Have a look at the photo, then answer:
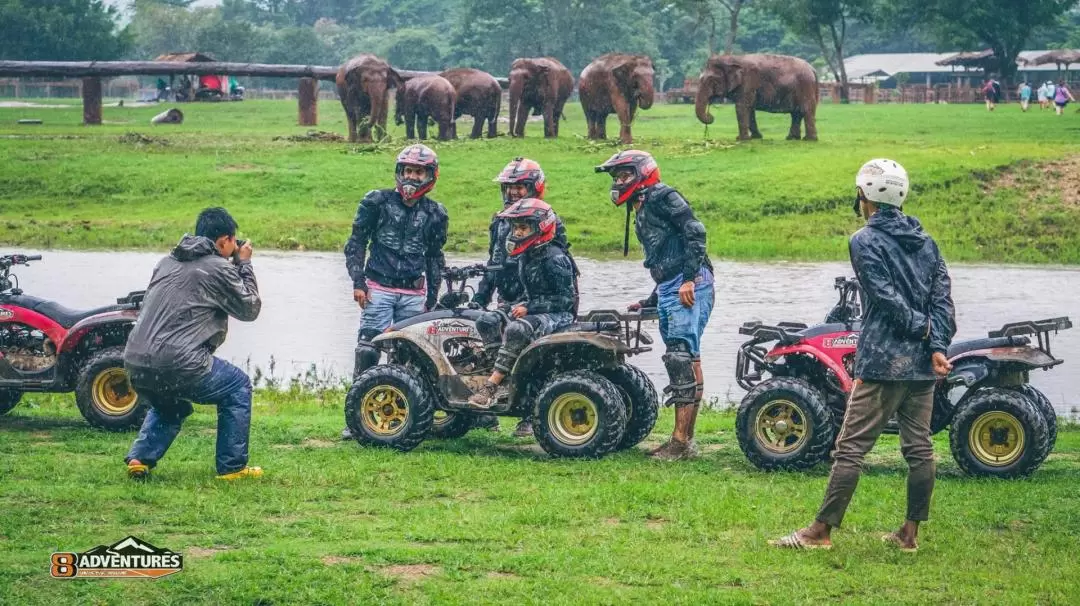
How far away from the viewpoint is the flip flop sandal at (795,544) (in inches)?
372

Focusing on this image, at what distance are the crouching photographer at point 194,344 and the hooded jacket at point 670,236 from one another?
9.61 feet

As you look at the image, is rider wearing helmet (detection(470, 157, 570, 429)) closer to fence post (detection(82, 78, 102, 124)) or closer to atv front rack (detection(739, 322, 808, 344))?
atv front rack (detection(739, 322, 808, 344))

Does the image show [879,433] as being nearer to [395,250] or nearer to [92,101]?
[395,250]

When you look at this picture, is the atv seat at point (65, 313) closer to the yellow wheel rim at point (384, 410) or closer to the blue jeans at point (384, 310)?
the blue jeans at point (384, 310)

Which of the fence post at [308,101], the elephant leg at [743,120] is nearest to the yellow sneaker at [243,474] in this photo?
the elephant leg at [743,120]

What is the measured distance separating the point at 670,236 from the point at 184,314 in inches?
138

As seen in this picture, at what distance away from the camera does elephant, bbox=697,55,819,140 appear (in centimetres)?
4159

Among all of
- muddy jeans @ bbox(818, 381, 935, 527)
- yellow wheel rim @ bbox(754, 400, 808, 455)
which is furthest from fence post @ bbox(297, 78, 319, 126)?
muddy jeans @ bbox(818, 381, 935, 527)

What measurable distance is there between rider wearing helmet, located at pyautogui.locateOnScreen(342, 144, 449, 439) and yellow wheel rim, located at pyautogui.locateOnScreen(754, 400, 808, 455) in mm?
3235

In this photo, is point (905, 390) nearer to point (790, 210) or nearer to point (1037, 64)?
point (790, 210)

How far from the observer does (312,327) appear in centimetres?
2166

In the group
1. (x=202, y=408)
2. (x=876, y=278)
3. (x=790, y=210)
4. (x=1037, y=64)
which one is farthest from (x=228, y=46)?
(x=876, y=278)

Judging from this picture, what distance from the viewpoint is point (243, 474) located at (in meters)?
11.3

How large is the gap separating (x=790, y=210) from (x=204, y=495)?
21382 mm
